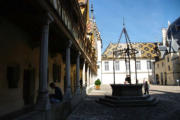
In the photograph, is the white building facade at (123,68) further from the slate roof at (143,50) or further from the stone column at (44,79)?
the stone column at (44,79)

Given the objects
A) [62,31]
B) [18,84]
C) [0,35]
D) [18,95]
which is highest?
[62,31]

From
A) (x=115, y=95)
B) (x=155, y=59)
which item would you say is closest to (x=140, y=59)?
(x=155, y=59)

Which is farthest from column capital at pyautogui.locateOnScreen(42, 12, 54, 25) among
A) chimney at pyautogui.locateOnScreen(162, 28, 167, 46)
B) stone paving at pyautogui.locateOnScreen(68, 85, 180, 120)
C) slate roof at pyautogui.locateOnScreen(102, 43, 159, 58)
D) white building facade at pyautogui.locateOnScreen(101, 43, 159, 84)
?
chimney at pyautogui.locateOnScreen(162, 28, 167, 46)

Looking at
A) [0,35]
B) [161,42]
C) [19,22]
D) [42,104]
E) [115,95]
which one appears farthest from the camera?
[161,42]

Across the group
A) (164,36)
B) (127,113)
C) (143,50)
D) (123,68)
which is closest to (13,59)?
(127,113)

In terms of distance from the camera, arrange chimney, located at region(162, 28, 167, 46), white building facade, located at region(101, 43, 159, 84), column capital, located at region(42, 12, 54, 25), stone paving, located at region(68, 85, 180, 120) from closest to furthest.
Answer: column capital, located at region(42, 12, 54, 25) → stone paving, located at region(68, 85, 180, 120) → white building facade, located at region(101, 43, 159, 84) → chimney, located at region(162, 28, 167, 46)

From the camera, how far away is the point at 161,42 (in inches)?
2318

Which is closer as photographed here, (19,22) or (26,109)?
(19,22)

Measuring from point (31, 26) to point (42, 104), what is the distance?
3.93 m

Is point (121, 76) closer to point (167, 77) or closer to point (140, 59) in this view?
point (140, 59)

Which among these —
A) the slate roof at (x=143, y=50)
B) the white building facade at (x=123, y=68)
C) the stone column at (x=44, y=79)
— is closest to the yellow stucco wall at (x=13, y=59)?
the stone column at (x=44, y=79)

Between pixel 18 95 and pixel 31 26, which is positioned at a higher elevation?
pixel 31 26

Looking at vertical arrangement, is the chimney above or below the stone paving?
above

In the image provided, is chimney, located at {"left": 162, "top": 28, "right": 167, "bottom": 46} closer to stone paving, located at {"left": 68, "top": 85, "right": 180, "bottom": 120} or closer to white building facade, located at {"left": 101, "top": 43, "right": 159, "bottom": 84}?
white building facade, located at {"left": 101, "top": 43, "right": 159, "bottom": 84}
